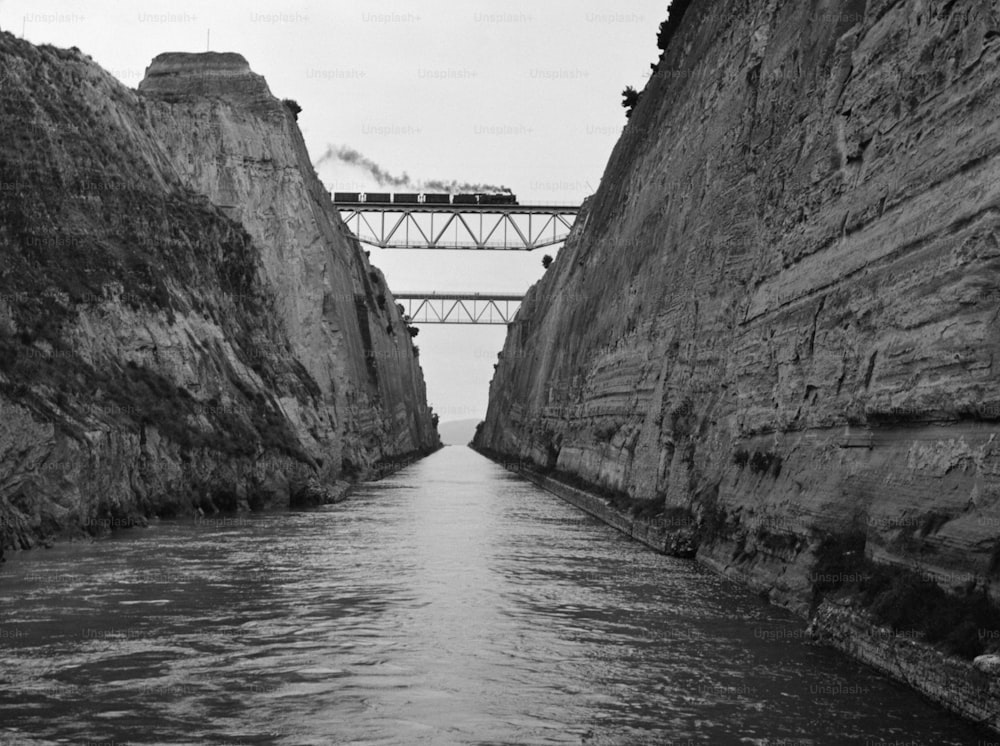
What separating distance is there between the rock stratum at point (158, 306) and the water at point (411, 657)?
329cm

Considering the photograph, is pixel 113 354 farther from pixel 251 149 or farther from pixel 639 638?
pixel 251 149

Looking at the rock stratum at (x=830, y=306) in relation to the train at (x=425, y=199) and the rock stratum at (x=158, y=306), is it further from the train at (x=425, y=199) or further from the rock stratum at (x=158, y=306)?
the train at (x=425, y=199)

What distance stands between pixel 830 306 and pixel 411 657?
25.0ft

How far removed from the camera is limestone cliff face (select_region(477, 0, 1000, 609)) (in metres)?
10.3

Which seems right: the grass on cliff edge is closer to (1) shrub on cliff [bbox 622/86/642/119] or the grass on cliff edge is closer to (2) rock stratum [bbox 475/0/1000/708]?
(2) rock stratum [bbox 475/0/1000/708]

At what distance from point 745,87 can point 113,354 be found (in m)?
16.3

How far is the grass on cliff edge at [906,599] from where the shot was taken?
8453 mm

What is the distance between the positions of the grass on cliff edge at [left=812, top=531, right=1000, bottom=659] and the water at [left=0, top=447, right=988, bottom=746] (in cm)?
58

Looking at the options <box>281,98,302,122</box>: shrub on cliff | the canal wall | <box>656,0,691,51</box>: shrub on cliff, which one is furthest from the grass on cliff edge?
<box>281,98,302,122</box>: shrub on cliff

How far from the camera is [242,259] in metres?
39.2

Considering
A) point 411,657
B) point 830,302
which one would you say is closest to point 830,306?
point 830,302

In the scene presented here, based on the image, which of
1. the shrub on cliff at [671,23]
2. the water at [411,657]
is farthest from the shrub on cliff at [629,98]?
the water at [411,657]

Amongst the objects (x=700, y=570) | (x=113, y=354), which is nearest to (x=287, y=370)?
(x=113, y=354)

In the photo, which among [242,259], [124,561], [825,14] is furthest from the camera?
[242,259]
